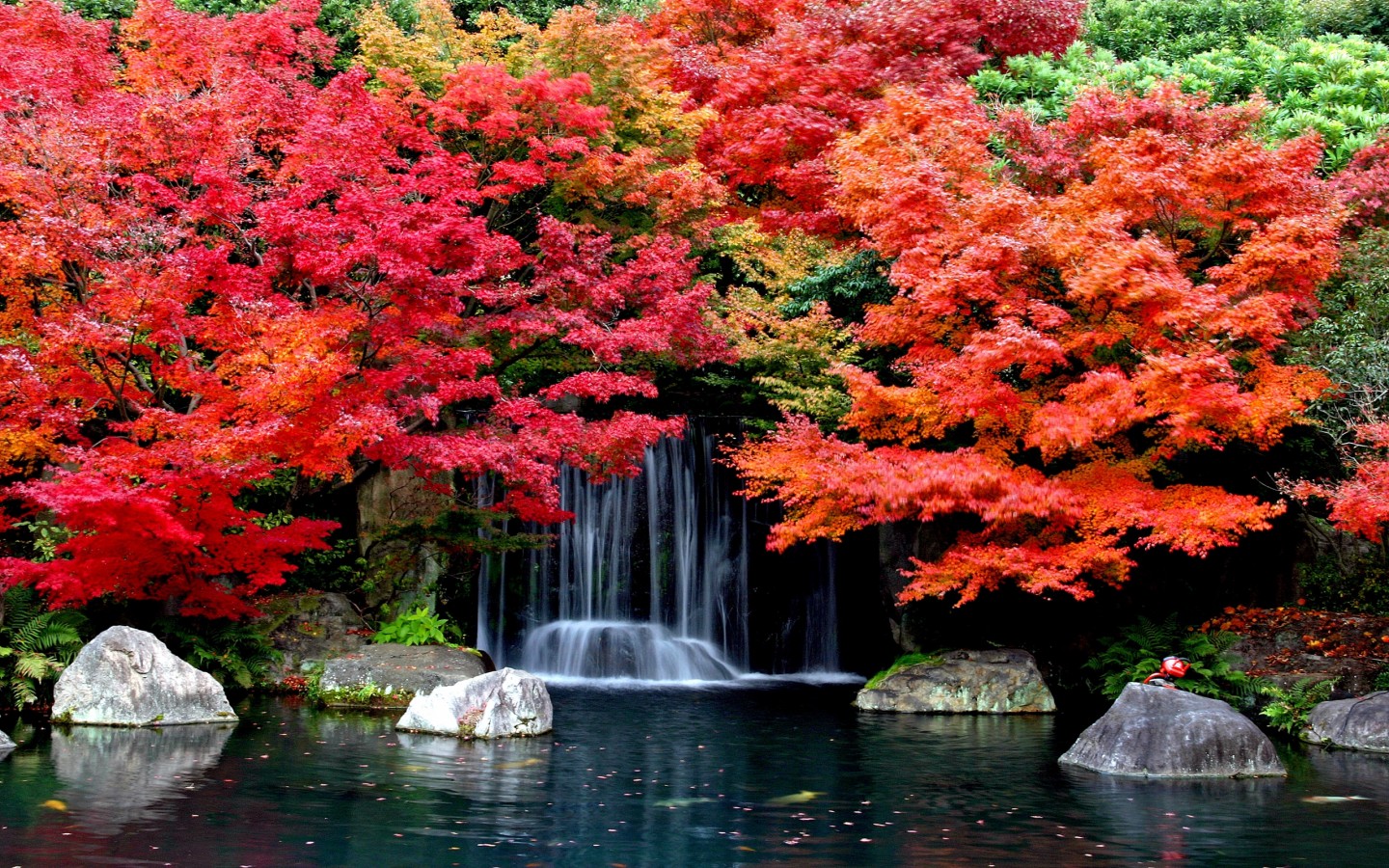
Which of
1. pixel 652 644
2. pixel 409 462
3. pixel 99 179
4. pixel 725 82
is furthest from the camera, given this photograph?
pixel 725 82

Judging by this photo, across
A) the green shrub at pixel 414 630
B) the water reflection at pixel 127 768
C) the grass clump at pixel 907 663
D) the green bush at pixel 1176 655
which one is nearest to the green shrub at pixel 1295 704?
the green bush at pixel 1176 655

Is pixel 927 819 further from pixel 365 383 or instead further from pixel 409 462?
pixel 409 462

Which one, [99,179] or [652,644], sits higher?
[99,179]

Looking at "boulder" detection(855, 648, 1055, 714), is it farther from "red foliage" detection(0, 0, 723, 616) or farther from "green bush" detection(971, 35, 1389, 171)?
"green bush" detection(971, 35, 1389, 171)

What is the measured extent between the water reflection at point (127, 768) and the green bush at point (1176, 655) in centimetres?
1236

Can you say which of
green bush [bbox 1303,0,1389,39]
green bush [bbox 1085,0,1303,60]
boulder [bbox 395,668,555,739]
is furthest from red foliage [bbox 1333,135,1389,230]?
boulder [bbox 395,668,555,739]

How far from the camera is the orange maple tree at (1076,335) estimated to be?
15.6m

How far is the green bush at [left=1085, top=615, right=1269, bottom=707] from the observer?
17.5 m

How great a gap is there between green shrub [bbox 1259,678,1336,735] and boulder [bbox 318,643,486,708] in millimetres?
11143

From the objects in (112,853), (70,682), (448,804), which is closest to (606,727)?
(448,804)

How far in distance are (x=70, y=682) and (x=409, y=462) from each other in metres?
6.20

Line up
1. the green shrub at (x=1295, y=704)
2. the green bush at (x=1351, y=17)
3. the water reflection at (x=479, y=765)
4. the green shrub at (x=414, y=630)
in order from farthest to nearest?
the green bush at (x=1351, y=17) → the green shrub at (x=414, y=630) → the green shrub at (x=1295, y=704) → the water reflection at (x=479, y=765)

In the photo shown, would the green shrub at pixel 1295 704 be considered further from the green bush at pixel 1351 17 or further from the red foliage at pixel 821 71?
the green bush at pixel 1351 17

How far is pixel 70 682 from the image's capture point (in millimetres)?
14836
